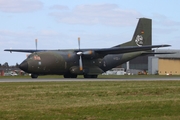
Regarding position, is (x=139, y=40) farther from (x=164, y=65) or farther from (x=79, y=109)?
(x=164, y=65)

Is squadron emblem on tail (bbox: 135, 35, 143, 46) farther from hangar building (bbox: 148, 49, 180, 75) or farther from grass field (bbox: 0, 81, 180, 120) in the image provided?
hangar building (bbox: 148, 49, 180, 75)

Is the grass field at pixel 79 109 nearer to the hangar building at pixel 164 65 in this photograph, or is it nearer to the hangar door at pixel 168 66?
the hangar door at pixel 168 66

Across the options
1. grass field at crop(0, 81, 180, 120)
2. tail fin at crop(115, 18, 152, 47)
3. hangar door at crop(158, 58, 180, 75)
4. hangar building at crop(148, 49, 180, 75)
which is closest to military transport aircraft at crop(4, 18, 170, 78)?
tail fin at crop(115, 18, 152, 47)

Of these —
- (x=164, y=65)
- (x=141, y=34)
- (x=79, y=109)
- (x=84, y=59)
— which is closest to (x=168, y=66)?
(x=164, y=65)

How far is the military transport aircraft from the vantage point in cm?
4422

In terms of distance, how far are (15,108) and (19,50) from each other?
40.2 meters

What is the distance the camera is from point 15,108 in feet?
53.9

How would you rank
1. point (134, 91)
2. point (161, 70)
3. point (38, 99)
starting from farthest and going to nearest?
point (161, 70), point (134, 91), point (38, 99)

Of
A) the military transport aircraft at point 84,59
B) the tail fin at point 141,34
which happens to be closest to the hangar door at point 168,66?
the tail fin at point 141,34

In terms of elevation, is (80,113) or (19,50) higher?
(19,50)

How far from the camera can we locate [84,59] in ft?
157

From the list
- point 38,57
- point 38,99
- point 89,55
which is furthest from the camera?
point 89,55

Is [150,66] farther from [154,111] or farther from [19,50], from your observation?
A: [154,111]

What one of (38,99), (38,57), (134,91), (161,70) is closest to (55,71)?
(38,57)
